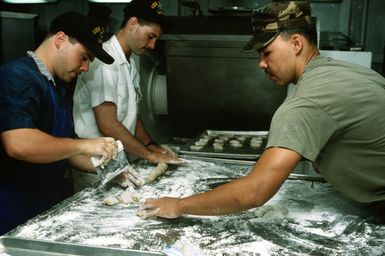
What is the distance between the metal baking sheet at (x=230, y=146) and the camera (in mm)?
2639

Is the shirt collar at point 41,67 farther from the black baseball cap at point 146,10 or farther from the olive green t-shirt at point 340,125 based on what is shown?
the olive green t-shirt at point 340,125

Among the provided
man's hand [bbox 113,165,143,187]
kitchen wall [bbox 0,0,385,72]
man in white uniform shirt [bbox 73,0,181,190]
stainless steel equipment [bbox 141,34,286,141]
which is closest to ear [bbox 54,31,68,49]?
man in white uniform shirt [bbox 73,0,181,190]

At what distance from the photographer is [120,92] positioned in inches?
104

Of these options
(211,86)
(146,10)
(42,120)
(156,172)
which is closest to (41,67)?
(42,120)

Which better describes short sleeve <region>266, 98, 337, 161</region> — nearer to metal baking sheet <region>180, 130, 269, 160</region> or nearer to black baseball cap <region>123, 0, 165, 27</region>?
metal baking sheet <region>180, 130, 269, 160</region>

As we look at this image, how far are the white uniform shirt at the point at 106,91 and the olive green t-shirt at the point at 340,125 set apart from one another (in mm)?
1351

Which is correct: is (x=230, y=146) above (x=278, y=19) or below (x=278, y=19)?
below

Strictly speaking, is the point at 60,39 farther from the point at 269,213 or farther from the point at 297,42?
the point at 269,213

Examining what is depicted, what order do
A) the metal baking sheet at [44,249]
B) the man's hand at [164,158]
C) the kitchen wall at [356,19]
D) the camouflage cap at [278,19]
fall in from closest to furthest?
the metal baking sheet at [44,249]
the camouflage cap at [278,19]
the man's hand at [164,158]
the kitchen wall at [356,19]

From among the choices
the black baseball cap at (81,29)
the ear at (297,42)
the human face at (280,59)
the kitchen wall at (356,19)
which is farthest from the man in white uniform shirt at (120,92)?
the kitchen wall at (356,19)

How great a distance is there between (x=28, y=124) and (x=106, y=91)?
2.55 feet

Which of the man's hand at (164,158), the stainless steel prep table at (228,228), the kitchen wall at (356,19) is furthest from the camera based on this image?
the kitchen wall at (356,19)

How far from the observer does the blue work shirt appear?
1747 millimetres

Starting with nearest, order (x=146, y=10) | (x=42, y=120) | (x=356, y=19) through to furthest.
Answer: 1. (x=42, y=120)
2. (x=146, y=10)
3. (x=356, y=19)
